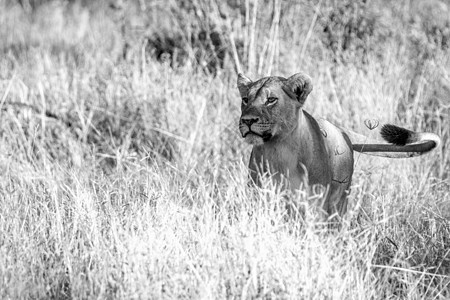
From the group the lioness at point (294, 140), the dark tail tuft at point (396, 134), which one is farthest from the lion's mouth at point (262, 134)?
the dark tail tuft at point (396, 134)

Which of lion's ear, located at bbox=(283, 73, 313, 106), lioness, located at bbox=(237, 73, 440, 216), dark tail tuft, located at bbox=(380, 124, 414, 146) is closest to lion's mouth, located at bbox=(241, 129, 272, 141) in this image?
lioness, located at bbox=(237, 73, 440, 216)

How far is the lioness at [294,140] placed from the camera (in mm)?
3992

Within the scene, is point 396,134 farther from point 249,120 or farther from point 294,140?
point 249,120

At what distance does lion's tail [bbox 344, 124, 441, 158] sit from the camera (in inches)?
170

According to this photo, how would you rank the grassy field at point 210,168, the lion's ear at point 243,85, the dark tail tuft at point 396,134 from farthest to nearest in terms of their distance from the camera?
the dark tail tuft at point 396,134 → the lion's ear at point 243,85 → the grassy field at point 210,168

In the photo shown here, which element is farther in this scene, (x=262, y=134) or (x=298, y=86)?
(x=298, y=86)

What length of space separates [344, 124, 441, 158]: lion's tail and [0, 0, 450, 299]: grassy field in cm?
20

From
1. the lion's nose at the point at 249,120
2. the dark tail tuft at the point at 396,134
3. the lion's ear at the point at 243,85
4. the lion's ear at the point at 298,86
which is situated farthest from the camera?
the dark tail tuft at the point at 396,134

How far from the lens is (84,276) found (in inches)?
144

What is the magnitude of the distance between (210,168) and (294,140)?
1.28 m

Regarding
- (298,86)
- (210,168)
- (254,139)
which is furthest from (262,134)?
(210,168)

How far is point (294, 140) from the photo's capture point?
4074mm

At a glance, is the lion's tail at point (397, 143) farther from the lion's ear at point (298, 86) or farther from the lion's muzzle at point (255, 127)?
the lion's muzzle at point (255, 127)

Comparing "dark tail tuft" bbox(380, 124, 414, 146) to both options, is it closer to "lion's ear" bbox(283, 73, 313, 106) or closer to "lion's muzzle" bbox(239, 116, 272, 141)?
"lion's ear" bbox(283, 73, 313, 106)
